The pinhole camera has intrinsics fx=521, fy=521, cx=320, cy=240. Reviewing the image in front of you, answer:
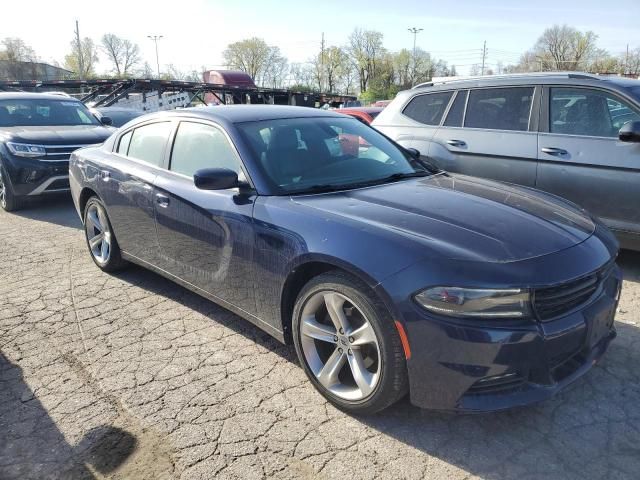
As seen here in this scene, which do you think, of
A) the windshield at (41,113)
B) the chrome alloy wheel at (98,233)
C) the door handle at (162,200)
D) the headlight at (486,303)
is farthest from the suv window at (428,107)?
the windshield at (41,113)

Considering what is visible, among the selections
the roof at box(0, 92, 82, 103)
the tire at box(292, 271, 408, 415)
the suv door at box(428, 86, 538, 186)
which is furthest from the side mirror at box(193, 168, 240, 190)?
the roof at box(0, 92, 82, 103)

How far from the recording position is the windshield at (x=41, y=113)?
823 centimetres

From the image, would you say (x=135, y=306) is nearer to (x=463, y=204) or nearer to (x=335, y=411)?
(x=335, y=411)

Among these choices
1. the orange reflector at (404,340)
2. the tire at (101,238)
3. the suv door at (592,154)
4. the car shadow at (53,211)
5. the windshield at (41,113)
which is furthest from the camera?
the windshield at (41,113)

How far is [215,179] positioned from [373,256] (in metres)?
1.16

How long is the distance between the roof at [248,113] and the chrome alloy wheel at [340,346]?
1.52m

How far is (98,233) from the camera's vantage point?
4922mm

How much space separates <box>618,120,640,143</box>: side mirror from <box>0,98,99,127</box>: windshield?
7.87 m

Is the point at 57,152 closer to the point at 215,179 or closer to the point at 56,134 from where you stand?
the point at 56,134

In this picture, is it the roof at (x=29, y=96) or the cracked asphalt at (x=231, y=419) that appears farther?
the roof at (x=29, y=96)

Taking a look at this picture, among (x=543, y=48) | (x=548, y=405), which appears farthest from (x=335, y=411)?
(x=543, y=48)

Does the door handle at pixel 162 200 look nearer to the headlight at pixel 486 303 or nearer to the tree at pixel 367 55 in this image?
the headlight at pixel 486 303

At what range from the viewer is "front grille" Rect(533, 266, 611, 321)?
7.47 feet

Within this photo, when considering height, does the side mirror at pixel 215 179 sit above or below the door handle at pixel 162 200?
above
